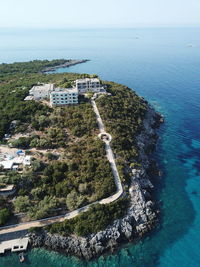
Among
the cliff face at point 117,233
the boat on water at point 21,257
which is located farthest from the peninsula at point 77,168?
the boat on water at point 21,257

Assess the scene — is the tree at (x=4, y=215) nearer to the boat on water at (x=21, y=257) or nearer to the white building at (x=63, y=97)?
the boat on water at (x=21, y=257)

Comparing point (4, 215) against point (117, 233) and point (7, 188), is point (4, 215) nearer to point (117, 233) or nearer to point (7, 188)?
point (7, 188)

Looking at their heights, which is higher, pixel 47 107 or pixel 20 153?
pixel 47 107

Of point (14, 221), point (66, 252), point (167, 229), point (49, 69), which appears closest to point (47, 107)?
Result: point (14, 221)

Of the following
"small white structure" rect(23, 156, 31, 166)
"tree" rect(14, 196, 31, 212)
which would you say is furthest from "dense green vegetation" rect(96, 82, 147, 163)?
"tree" rect(14, 196, 31, 212)

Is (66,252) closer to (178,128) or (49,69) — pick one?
(178,128)
